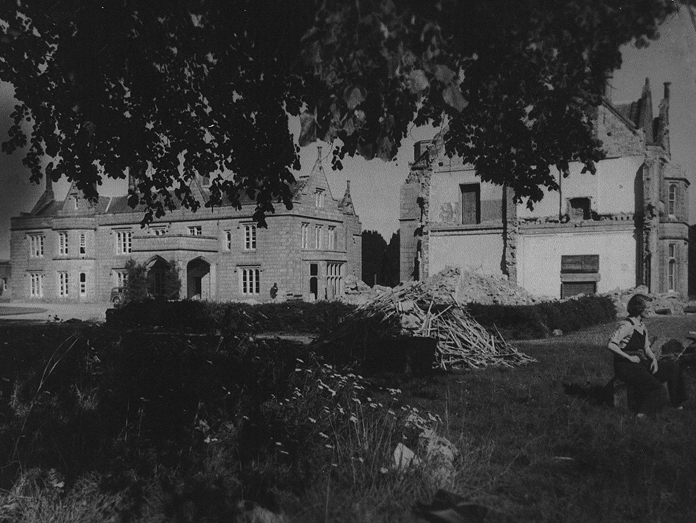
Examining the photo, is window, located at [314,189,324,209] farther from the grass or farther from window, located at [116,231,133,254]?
the grass

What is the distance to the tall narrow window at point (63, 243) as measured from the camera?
159 ft

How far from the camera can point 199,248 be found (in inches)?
1649

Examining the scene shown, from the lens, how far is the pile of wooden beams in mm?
11328

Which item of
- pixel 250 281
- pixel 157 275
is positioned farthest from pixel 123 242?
pixel 250 281

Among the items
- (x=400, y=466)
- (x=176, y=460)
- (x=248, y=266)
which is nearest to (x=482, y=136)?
(x=400, y=466)

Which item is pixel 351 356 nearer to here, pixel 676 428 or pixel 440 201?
pixel 676 428

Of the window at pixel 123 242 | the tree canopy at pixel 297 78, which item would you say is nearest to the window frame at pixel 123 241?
the window at pixel 123 242

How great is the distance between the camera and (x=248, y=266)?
4175 centimetres

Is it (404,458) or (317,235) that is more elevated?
(317,235)

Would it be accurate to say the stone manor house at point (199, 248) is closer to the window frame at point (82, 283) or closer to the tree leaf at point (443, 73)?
the window frame at point (82, 283)

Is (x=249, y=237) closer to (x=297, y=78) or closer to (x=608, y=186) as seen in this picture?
(x=608, y=186)

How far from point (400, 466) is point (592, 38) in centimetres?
434

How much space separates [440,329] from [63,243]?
4458cm

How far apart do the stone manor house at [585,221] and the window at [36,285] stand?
3421 cm
